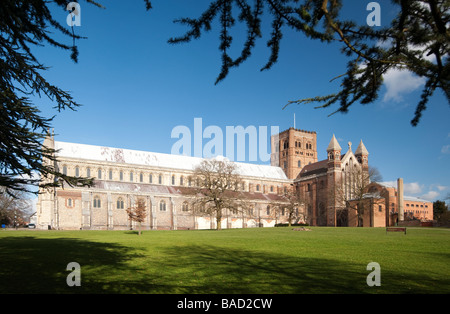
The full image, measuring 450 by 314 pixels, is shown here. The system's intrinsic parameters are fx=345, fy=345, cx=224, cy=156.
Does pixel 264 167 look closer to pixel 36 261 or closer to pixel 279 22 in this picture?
pixel 36 261

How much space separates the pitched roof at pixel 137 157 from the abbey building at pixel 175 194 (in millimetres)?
156

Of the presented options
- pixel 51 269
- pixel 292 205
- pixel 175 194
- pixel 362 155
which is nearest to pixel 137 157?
pixel 175 194

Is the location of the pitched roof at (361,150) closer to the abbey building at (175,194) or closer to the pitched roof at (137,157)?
the abbey building at (175,194)

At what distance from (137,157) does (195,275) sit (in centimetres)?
5399

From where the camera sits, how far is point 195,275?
1064 cm

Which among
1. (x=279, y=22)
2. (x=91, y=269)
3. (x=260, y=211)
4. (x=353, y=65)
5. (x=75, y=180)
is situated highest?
(x=279, y=22)

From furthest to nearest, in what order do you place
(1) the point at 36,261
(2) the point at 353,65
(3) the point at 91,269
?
(1) the point at 36,261 → (3) the point at 91,269 → (2) the point at 353,65

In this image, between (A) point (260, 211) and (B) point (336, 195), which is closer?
(B) point (336, 195)

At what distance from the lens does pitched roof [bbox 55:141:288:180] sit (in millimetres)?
57138

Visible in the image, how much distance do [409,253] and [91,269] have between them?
13728 mm

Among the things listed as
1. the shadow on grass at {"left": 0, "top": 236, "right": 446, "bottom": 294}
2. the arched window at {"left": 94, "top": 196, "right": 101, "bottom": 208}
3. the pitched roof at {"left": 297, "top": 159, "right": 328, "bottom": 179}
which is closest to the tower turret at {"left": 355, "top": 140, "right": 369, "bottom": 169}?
the pitched roof at {"left": 297, "top": 159, "right": 328, "bottom": 179}

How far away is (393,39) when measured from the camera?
128 inches
